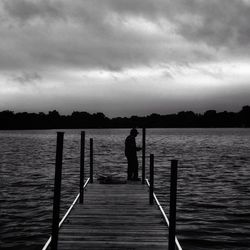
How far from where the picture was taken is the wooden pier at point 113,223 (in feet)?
24.2

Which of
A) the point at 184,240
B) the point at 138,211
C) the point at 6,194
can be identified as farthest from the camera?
the point at 6,194

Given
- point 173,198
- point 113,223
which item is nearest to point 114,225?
point 113,223

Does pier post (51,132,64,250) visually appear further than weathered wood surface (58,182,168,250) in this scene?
No

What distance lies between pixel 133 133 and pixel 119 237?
741 cm

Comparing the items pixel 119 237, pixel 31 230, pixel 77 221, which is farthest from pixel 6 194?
pixel 119 237

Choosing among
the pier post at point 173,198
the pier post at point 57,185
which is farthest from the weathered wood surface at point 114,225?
the pier post at point 173,198

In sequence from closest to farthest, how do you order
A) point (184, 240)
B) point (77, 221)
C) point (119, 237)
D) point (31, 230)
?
point (119, 237) < point (77, 221) < point (184, 240) < point (31, 230)

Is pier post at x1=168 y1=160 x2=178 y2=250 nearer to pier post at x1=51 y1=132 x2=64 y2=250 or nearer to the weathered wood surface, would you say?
the weathered wood surface

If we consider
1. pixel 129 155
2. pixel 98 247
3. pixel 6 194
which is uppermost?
pixel 129 155

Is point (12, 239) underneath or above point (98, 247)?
underneath

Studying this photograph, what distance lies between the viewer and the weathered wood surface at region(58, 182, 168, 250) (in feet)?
26.6

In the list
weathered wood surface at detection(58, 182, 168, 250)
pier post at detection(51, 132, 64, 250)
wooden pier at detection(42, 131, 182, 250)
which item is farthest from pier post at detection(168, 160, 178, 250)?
pier post at detection(51, 132, 64, 250)

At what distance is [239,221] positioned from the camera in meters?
14.5

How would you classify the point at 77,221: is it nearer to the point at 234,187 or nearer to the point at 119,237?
the point at 119,237
